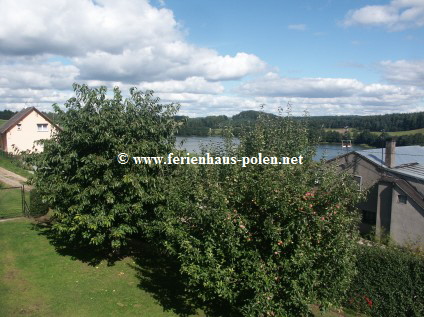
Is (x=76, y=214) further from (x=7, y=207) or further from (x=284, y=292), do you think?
(x=7, y=207)

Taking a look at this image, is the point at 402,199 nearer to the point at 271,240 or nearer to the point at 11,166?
the point at 271,240

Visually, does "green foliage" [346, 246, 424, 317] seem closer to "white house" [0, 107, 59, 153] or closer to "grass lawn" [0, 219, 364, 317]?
"grass lawn" [0, 219, 364, 317]

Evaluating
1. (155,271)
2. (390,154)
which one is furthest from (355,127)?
(155,271)

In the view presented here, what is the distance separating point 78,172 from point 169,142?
3.08 m

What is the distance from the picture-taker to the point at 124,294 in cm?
1042

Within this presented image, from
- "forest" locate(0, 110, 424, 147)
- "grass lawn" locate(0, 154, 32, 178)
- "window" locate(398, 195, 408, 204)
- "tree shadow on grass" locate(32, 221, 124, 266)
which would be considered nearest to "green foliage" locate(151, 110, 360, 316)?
"forest" locate(0, 110, 424, 147)

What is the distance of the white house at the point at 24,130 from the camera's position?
139ft

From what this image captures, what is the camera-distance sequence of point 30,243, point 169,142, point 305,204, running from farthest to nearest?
point 30,243
point 169,142
point 305,204

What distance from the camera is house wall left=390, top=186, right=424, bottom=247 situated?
21938 mm

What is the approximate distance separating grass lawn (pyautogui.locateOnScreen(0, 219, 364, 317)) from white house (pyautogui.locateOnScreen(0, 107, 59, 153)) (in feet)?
107

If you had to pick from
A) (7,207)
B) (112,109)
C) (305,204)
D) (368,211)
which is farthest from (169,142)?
(368,211)

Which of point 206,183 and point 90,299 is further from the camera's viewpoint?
point 90,299

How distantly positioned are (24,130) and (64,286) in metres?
38.4

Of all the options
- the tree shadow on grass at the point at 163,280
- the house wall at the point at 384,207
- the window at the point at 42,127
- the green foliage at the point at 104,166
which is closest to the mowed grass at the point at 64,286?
Answer: the tree shadow on grass at the point at 163,280
